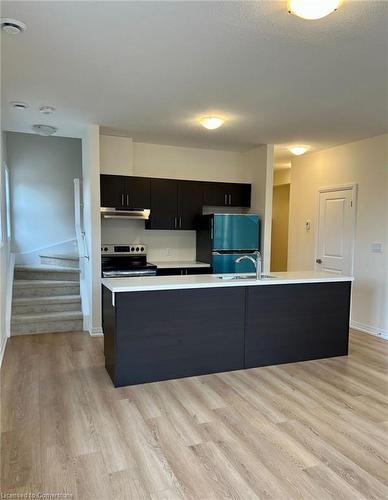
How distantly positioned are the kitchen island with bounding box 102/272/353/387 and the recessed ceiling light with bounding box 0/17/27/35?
1.94 m

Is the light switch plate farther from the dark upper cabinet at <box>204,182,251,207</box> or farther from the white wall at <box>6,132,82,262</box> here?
the white wall at <box>6,132,82,262</box>

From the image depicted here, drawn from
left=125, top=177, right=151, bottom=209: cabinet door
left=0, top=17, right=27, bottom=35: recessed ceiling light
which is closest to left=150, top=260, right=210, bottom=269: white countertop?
left=125, top=177, right=151, bottom=209: cabinet door

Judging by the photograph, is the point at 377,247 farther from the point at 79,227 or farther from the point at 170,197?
the point at 79,227

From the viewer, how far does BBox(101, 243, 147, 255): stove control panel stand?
5215mm

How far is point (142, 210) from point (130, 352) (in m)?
2.52

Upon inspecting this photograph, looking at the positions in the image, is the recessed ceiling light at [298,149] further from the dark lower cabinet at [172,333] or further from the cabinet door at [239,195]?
the dark lower cabinet at [172,333]

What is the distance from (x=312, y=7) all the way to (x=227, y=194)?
3.82 m

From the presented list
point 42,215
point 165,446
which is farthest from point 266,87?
point 42,215

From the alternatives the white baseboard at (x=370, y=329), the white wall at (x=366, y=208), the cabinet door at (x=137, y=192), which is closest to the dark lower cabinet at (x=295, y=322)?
the white baseboard at (x=370, y=329)

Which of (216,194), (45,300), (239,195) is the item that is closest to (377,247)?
(239,195)

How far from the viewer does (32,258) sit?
6117 mm

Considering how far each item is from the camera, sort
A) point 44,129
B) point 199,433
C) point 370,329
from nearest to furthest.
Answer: point 199,433, point 44,129, point 370,329

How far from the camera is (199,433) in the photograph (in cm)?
245

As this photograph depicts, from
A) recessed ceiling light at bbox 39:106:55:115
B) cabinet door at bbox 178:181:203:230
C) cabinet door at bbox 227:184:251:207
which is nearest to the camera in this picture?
recessed ceiling light at bbox 39:106:55:115
